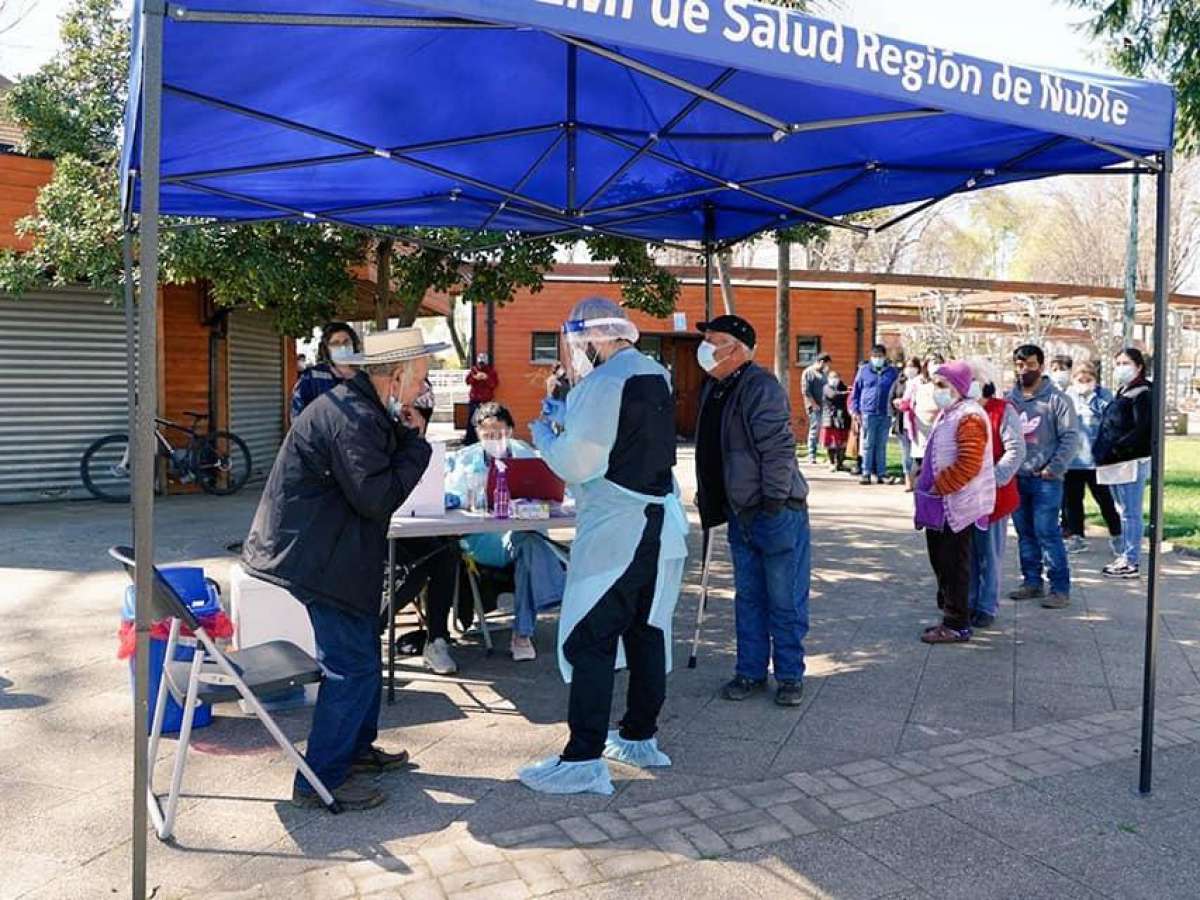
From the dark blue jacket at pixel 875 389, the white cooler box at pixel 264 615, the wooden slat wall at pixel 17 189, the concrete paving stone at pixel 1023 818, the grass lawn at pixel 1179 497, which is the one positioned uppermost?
the wooden slat wall at pixel 17 189

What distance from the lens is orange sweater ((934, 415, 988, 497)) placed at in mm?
5637

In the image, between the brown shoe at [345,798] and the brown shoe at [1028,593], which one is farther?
the brown shoe at [1028,593]

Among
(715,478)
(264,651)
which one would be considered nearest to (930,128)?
(715,478)

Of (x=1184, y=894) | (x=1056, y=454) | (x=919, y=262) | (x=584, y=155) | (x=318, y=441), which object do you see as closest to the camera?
(x=1184, y=894)

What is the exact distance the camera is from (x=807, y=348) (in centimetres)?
2406

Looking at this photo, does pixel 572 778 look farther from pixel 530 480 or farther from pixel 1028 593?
pixel 1028 593

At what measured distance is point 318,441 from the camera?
3.38 meters

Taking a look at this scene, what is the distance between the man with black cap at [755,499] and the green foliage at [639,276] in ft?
14.4

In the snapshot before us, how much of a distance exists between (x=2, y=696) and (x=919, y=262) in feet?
175

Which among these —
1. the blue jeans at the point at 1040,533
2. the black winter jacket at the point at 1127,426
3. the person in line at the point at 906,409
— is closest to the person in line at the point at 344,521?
the blue jeans at the point at 1040,533

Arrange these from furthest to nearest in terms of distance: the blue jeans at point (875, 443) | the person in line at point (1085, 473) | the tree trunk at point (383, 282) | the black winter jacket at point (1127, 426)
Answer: the blue jeans at point (875, 443)
the person in line at point (1085, 473)
the tree trunk at point (383, 282)
the black winter jacket at point (1127, 426)

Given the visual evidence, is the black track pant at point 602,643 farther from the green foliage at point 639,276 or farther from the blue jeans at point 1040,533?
the green foliage at point 639,276

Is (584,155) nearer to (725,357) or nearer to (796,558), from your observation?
(725,357)

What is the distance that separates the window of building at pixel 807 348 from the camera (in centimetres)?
A: 2394
